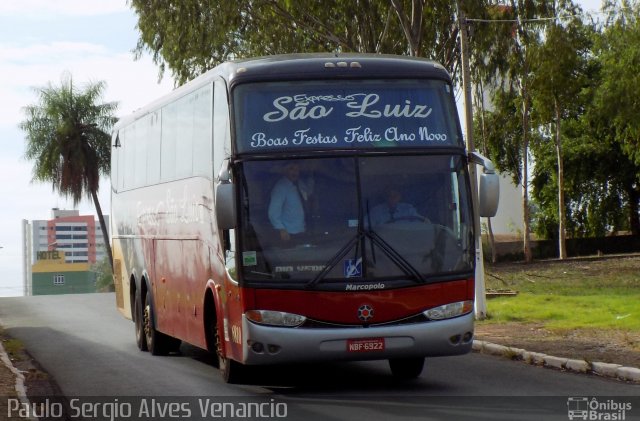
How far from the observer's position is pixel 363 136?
13.3m

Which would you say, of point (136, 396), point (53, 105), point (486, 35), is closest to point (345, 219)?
point (136, 396)

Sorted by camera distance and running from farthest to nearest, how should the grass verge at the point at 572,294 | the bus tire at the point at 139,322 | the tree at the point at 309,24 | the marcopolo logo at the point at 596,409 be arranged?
the tree at the point at 309,24, the grass verge at the point at 572,294, the bus tire at the point at 139,322, the marcopolo logo at the point at 596,409

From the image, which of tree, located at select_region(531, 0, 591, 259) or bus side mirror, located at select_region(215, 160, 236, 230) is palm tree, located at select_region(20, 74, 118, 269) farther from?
bus side mirror, located at select_region(215, 160, 236, 230)

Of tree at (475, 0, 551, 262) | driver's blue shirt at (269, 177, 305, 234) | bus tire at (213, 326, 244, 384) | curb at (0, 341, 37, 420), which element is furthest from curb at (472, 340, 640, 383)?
tree at (475, 0, 551, 262)

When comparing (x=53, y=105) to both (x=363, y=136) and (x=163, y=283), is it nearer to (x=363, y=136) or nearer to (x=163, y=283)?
(x=163, y=283)

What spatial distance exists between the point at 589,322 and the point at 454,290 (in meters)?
8.89

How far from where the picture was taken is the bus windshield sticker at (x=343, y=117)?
13289 millimetres

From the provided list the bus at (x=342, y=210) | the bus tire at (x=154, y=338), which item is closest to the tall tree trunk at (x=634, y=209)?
the bus tire at (x=154, y=338)

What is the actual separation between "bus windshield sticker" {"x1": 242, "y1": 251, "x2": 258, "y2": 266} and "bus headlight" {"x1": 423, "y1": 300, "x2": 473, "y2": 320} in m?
1.84

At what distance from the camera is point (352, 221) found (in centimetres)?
1301

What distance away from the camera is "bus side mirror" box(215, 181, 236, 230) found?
1279 cm

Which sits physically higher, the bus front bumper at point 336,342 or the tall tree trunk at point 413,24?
the tall tree trunk at point 413,24

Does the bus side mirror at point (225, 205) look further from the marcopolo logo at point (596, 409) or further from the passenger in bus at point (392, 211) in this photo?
the marcopolo logo at point (596, 409)

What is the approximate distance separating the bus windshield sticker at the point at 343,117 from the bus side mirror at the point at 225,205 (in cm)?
59
